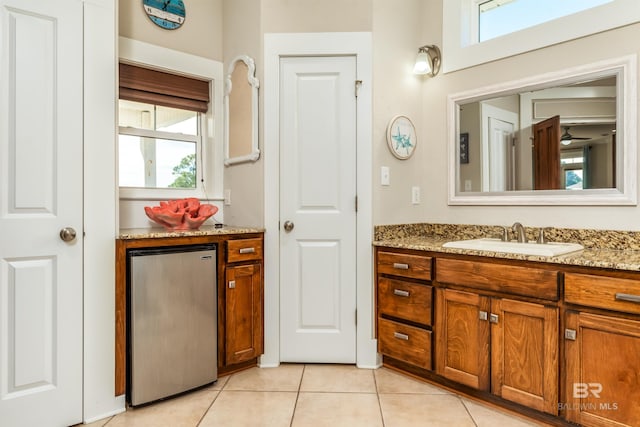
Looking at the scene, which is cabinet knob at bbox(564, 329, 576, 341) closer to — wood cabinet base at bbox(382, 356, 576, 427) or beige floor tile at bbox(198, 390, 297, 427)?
wood cabinet base at bbox(382, 356, 576, 427)

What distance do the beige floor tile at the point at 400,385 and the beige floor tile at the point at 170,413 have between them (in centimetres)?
99

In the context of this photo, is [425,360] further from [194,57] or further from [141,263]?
[194,57]

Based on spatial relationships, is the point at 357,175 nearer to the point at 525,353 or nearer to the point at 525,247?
the point at 525,247

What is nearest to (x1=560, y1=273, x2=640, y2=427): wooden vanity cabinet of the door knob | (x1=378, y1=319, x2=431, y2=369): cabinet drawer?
(x1=378, y1=319, x2=431, y2=369): cabinet drawer

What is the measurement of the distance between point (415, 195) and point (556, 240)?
970 millimetres

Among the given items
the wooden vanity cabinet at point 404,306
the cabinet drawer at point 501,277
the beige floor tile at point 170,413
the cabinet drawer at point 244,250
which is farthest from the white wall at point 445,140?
the beige floor tile at point 170,413

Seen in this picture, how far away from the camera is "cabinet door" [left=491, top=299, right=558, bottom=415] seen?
1.82 meters

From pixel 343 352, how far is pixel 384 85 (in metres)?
1.84

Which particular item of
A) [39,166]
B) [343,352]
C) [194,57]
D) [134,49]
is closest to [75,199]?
[39,166]

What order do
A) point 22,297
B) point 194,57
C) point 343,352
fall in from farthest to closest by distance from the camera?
point 194,57 < point 343,352 < point 22,297

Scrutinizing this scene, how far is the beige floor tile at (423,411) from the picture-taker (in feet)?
6.34

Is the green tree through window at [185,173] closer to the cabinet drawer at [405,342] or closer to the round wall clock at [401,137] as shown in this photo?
the round wall clock at [401,137]

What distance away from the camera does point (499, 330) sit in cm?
199

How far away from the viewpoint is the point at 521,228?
2.31 metres
